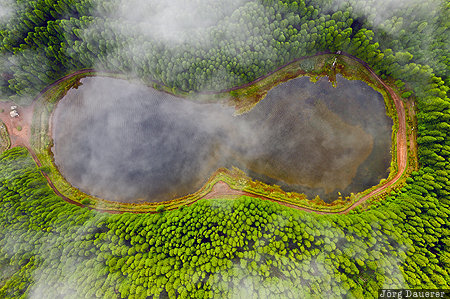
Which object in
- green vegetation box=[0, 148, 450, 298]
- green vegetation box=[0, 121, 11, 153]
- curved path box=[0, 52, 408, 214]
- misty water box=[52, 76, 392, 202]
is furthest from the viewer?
green vegetation box=[0, 121, 11, 153]

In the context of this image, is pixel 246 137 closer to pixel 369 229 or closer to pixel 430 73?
pixel 369 229

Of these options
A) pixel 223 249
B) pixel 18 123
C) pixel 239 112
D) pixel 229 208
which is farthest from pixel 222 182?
pixel 18 123

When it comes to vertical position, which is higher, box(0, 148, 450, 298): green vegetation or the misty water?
the misty water

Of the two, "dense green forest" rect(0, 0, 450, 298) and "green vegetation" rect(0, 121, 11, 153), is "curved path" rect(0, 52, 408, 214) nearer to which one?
"green vegetation" rect(0, 121, 11, 153)

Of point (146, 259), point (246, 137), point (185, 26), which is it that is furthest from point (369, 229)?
point (185, 26)

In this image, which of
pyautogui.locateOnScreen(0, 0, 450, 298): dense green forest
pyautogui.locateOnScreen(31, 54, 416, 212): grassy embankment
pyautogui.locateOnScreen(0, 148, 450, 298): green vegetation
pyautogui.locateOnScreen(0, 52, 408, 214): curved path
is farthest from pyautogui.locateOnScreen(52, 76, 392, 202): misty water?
pyautogui.locateOnScreen(0, 148, 450, 298): green vegetation

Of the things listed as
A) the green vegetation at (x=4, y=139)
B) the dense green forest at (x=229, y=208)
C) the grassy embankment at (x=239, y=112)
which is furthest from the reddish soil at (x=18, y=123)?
the dense green forest at (x=229, y=208)

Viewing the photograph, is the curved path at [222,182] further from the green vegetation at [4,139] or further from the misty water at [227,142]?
the misty water at [227,142]
